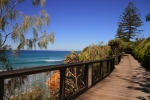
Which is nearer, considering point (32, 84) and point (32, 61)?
point (32, 84)

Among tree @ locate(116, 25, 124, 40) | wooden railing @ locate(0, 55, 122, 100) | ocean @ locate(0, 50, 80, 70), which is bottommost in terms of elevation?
ocean @ locate(0, 50, 80, 70)

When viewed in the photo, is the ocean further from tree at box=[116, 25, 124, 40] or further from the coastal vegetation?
tree at box=[116, 25, 124, 40]

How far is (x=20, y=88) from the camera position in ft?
8.79

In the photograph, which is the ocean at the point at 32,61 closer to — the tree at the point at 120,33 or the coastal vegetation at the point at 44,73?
the coastal vegetation at the point at 44,73

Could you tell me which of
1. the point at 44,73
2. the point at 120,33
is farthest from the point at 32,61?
the point at 44,73

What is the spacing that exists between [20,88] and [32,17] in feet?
20.2

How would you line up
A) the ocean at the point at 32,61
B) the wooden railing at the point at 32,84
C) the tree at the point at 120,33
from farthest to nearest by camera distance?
1. the tree at the point at 120,33
2. the ocean at the point at 32,61
3. the wooden railing at the point at 32,84

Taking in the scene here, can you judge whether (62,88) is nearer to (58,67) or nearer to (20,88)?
(58,67)

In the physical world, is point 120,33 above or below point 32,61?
above

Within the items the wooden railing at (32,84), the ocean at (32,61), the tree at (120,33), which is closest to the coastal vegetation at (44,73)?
the wooden railing at (32,84)

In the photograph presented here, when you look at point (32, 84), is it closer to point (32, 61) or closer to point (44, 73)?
point (44, 73)

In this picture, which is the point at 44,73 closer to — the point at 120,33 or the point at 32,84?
the point at 32,84

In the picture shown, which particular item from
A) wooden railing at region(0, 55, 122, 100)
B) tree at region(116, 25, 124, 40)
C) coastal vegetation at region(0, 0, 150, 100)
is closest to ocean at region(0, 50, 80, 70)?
coastal vegetation at region(0, 0, 150, 100)

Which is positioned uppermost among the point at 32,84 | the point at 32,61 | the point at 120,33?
the point at 120,33
